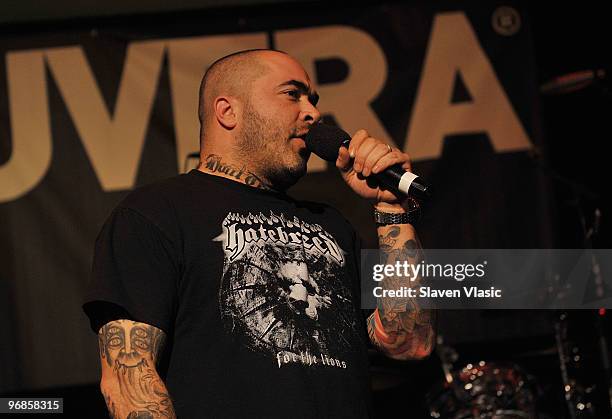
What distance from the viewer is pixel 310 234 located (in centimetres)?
181

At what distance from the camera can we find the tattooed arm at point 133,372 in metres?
1.50

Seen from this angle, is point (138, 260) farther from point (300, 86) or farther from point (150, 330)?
point (300, 86)

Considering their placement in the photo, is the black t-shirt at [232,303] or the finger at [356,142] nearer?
the black t-shirt at [232,303]

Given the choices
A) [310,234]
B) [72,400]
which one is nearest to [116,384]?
[310,234]

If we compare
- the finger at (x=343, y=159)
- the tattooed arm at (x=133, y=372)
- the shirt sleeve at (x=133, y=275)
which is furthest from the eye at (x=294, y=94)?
the tattooed arm at (x=133, y=372)

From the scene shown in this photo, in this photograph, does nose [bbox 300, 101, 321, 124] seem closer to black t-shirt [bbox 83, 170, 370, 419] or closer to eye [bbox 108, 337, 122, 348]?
black t-shirt [bbox 83, 170, 370, 419]

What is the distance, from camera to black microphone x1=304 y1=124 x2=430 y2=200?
1.61 meters

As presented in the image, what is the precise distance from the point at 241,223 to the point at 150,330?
11.5 inches

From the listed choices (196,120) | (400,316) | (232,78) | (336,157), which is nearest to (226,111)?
(232,78)

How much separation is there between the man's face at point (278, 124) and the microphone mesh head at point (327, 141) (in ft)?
0.18

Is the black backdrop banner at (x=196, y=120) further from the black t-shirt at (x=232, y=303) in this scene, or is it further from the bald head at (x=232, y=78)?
the black t-shirt at (x=232, y=303)

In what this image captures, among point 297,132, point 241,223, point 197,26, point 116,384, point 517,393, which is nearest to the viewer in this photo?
point 116,384

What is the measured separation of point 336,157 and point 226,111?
0.32 m

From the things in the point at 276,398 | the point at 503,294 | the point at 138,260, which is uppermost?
the point at 503,294
